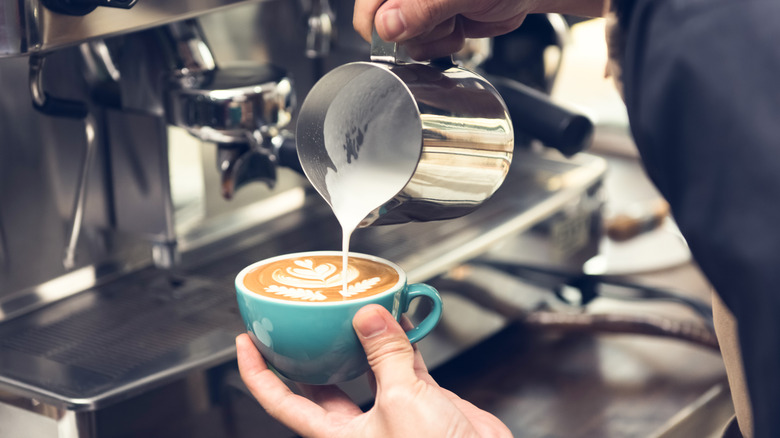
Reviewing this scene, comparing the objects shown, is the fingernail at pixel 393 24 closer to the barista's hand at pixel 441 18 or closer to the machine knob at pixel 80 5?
the barista's hand at pixel 441 18

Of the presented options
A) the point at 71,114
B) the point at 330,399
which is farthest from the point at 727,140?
the point at 71,114

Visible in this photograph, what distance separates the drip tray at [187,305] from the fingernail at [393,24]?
0.30 meters

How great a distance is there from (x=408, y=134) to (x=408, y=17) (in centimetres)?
8

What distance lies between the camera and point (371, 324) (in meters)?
0.56

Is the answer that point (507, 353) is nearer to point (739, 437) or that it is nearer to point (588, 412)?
point (588, 412)

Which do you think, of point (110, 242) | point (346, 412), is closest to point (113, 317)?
point (110, 242)

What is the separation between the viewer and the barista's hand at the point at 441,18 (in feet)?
2.02

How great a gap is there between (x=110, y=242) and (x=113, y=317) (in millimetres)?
126

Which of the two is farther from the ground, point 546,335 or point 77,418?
point 77,418

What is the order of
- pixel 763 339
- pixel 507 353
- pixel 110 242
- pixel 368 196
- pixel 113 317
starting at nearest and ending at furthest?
pixel 763 339 < pixel 368 196 < pixel 113 317 < pixel 110 242 < pixel 507 353

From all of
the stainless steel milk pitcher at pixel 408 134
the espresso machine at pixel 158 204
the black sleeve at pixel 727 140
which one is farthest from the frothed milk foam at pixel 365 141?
the black sleeve at pixel 727 140

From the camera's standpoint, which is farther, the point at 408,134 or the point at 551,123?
the point at 551,123

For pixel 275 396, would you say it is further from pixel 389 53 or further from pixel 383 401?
pixel 389 53

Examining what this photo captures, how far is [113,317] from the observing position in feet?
2.68
